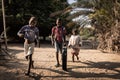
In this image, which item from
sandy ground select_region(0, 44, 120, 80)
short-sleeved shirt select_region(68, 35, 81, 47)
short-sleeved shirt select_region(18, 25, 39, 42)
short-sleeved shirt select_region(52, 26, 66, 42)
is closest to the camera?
sandy ground select_region(0, 44, 120, 80)

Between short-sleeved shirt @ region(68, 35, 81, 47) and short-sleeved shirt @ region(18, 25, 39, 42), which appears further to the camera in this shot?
short-sleeved shirt @ region(68, 35, 81, 47)

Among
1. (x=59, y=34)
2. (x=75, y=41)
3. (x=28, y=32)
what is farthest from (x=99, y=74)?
(x=28, y=32)

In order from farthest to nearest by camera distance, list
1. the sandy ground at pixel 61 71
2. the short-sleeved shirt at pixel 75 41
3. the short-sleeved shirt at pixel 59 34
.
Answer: the short-sleeved shirt at pixel 75 41 → the short-sleeved shirt at pixel 59 34 → the sandy ground at pixel 61 71

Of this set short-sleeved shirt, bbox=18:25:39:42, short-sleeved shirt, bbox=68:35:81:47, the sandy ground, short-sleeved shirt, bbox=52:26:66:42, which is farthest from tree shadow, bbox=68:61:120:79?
short-sleeved shirt, bbox=18:25:39:42

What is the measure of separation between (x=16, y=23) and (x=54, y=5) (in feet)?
13.7

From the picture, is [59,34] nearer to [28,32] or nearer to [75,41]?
[75,41]

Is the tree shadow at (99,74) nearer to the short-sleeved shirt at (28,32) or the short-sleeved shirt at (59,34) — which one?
the short-sleeved shirt at (59,34)

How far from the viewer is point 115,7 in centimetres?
1573

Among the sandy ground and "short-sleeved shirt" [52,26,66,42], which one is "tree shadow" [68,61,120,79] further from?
"short-sleeved shirt" [52,26,66,42]

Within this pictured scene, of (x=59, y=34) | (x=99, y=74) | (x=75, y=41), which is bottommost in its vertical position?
(x=99, y=74)

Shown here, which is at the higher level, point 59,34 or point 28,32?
point 28,32

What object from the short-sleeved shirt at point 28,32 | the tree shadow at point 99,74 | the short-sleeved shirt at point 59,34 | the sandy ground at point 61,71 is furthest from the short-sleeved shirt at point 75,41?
the short-sleeved shirt at point 28,32

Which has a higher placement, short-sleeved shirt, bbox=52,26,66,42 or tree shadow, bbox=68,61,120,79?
short-sleeved shirt, bbox=52,26,66,42

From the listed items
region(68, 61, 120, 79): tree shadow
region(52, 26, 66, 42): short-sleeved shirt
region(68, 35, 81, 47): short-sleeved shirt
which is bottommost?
region(68, 61, 120, 79): tree shadow
